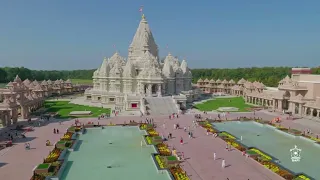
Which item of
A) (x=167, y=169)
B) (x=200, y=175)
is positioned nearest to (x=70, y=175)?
(x=167, y=169)

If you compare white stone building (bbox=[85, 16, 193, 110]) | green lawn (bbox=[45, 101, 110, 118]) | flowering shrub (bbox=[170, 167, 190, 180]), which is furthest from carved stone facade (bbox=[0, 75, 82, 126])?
flowering shrub (bbox=[170, 167, 190, 180])

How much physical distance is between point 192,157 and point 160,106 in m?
23.9

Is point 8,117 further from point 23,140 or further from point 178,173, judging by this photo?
point 178,173

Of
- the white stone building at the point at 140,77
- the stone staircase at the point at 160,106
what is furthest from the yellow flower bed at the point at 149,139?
the white stone building at the point at 140,77

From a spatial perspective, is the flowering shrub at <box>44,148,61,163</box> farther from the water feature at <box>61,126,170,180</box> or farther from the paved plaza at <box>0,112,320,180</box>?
the water feature at <box>61,126,170,180</box>

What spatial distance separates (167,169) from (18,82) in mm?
34643

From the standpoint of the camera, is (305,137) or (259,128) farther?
(259,128)

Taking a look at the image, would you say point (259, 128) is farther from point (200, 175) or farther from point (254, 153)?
point (200, 175)

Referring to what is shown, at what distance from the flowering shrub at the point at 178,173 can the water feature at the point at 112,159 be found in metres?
0.47

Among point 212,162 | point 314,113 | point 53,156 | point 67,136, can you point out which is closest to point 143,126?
point 67,136

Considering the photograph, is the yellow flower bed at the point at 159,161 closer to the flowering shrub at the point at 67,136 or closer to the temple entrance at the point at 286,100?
the flowering shrub at the point at 67,136

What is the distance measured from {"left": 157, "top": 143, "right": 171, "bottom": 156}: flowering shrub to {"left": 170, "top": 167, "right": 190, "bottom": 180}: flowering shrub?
361 centimetres

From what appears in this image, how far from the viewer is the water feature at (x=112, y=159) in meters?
19.9

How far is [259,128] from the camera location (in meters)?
36.6
